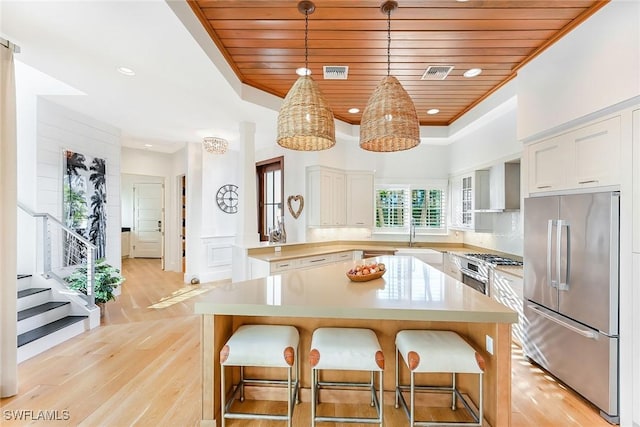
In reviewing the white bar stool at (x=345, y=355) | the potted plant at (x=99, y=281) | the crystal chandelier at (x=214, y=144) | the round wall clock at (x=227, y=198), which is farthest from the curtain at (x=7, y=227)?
the round wall clock at (x=227, y=198)

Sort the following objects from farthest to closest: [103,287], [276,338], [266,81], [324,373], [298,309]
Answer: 1. [103,287]
2. [266,81]
3. [324,373]
4. [276,338]
5. [298,309]

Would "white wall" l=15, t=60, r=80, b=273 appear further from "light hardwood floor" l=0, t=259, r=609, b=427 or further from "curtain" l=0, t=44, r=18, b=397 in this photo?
"curtain" l=0, t=44, r=18, b=397

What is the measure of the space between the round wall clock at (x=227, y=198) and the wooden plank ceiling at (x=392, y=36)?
3.16 metres

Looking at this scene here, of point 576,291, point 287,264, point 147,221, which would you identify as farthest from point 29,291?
point 147,221

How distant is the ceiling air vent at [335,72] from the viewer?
3.00m

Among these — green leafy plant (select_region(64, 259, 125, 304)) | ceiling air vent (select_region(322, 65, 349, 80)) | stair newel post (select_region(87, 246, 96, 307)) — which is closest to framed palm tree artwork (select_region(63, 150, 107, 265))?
green leafy plant (select_region(64, 259, 125, 304))

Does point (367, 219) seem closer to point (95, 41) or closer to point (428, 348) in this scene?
point (428, 348)

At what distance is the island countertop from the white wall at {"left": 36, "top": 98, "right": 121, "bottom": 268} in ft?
11.3

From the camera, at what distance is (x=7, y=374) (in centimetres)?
221

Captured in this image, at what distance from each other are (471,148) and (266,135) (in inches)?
135

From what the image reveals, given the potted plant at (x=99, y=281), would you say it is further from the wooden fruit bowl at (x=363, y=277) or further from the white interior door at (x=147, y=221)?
the white interior door at (x=147, y=221)

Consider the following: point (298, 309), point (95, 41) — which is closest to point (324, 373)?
point (298, 309)

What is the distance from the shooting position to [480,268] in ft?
11.7

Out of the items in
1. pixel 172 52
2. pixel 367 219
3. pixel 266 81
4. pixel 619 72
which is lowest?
pixel 367 219
